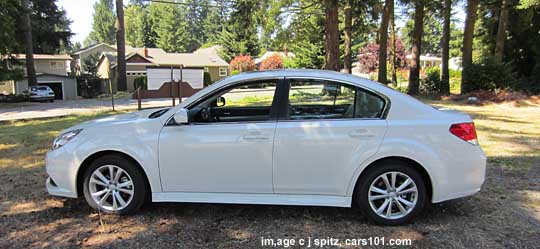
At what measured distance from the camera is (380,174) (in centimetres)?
372

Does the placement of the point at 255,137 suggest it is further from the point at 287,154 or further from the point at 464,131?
the point at 464,131

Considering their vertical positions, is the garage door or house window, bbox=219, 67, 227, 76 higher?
house window, bbox=219, 67, 227, 76

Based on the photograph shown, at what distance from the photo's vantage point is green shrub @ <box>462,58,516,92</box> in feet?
58.3

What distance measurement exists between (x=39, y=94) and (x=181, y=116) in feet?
105

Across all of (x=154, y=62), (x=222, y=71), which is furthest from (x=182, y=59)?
(x=222, y=71)

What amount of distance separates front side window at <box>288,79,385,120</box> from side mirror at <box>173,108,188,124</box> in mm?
998

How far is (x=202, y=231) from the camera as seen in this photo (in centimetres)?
371

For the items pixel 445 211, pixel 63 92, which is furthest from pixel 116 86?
pixel 445 211

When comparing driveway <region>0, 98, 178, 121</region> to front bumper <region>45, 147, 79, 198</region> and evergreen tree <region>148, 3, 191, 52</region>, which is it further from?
evergreen tree <region>148, 3, 191, 52</region>

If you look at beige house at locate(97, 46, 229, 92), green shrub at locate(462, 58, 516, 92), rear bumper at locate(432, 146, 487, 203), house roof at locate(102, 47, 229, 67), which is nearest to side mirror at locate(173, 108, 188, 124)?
rear bumper at locate(432, 146, 487, 203)

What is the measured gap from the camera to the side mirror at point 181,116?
3.80 meters

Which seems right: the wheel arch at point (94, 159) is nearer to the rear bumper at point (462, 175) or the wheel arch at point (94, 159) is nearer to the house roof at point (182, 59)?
the rear bumper at point (462, 175)

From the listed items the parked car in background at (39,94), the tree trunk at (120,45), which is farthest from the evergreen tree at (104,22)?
the parked car in background at (39,94)

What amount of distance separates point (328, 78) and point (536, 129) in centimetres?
817
